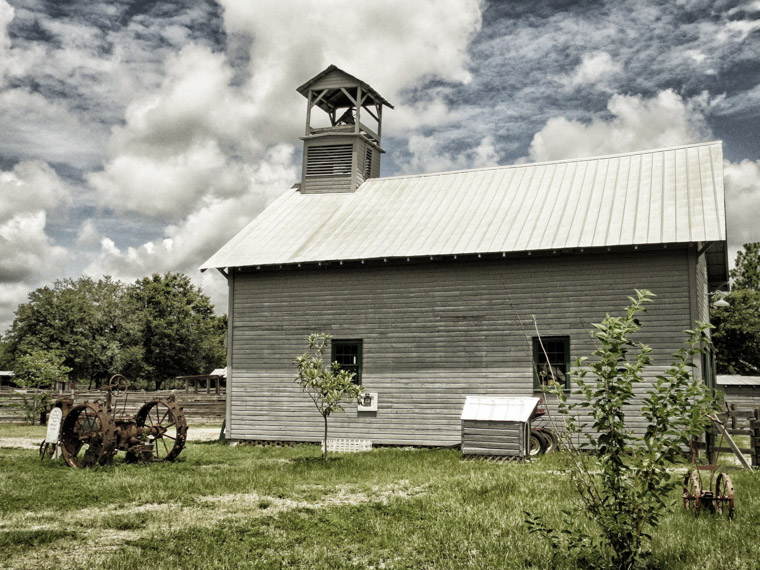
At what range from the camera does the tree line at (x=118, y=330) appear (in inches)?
2351

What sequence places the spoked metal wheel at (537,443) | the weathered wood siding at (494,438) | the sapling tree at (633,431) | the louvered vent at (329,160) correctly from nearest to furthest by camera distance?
the sapling tree at (633,431) < the weathered wood siding at (494,438) < the spoked metal wheel at (537,443) < the louvered vent at (329,160)

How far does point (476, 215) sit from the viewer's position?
2047 cm

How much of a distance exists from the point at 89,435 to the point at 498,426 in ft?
29.1

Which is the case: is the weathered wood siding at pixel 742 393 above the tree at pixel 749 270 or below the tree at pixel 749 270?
below

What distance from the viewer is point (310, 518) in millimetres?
9641

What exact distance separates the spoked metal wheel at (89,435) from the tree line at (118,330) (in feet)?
133

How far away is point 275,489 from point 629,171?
1403 cm

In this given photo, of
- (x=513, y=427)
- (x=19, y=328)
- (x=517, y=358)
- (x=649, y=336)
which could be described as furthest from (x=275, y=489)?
(x=19, y=328)

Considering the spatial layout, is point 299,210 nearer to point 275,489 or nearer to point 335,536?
point 275,489

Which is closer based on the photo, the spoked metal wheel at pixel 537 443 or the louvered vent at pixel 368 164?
the spoked metal wheel at pixel 537 443

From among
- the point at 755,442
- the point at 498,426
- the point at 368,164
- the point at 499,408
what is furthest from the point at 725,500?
the point at 368,164

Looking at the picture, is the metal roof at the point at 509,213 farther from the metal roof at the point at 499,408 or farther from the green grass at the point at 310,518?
the green grass at the point at 310,518

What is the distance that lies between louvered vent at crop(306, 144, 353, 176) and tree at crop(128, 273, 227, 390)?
45.1m

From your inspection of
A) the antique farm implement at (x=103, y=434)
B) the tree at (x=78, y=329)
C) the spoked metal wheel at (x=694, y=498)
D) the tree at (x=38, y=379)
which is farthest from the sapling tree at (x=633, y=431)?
the tree at (x=78, y=329)
